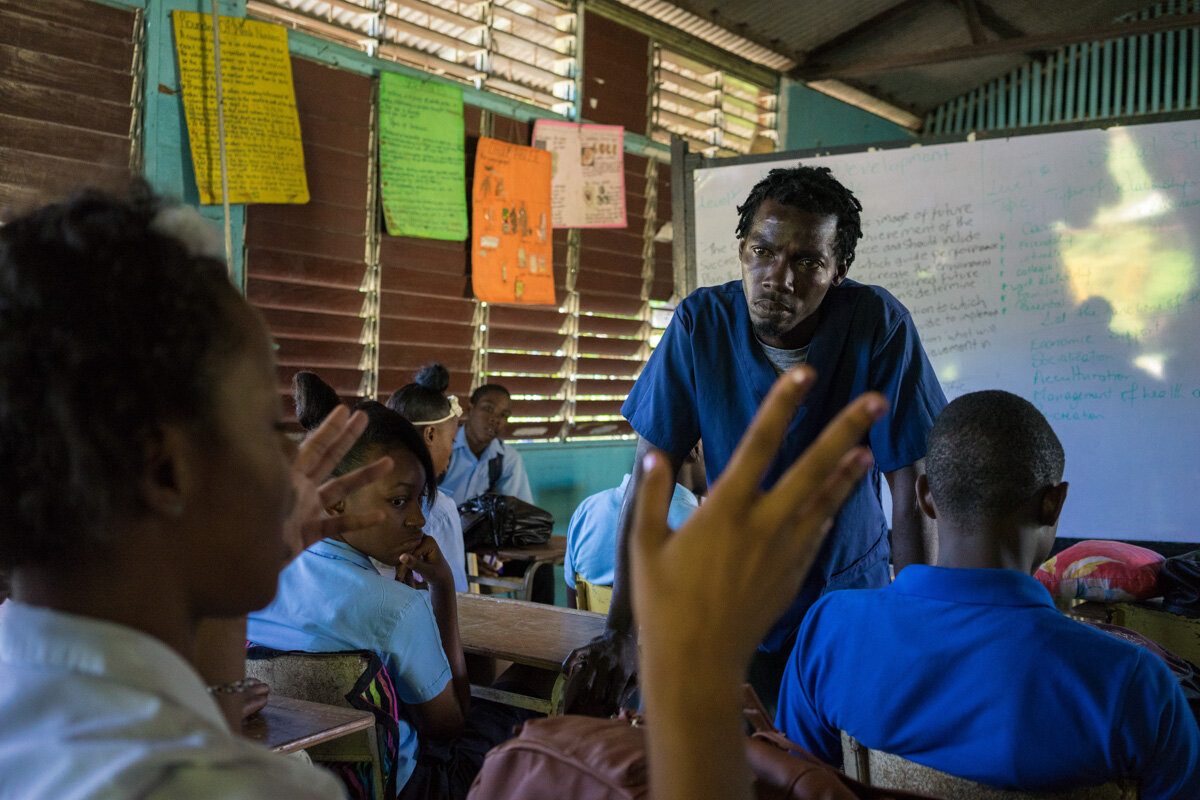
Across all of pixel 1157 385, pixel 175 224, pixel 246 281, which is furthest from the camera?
pixel 246 281

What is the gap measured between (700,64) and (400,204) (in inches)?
102

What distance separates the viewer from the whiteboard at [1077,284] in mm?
2986

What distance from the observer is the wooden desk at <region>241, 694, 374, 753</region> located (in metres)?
1.40

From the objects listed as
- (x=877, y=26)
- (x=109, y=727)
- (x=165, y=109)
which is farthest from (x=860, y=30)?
(x=109, y=727)

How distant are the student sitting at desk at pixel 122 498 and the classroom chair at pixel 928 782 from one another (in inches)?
32.3

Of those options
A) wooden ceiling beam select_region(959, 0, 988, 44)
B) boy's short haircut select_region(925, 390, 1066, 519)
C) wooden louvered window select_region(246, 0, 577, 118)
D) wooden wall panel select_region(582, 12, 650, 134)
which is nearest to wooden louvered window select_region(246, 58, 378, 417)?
wooden louvered window select_region(246, 0, 577, 118)

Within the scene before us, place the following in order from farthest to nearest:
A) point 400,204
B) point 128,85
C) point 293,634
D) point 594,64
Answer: point 594,64 < point 400,204 < point 128,85 < point 293,634

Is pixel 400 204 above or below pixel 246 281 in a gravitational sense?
above

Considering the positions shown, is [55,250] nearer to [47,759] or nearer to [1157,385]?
[47,759]

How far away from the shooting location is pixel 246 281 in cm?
398

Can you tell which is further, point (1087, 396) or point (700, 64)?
point (700, 64)

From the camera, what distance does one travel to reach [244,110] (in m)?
3.82

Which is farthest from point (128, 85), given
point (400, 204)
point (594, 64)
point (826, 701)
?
point (826, 701)

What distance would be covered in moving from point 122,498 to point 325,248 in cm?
390
